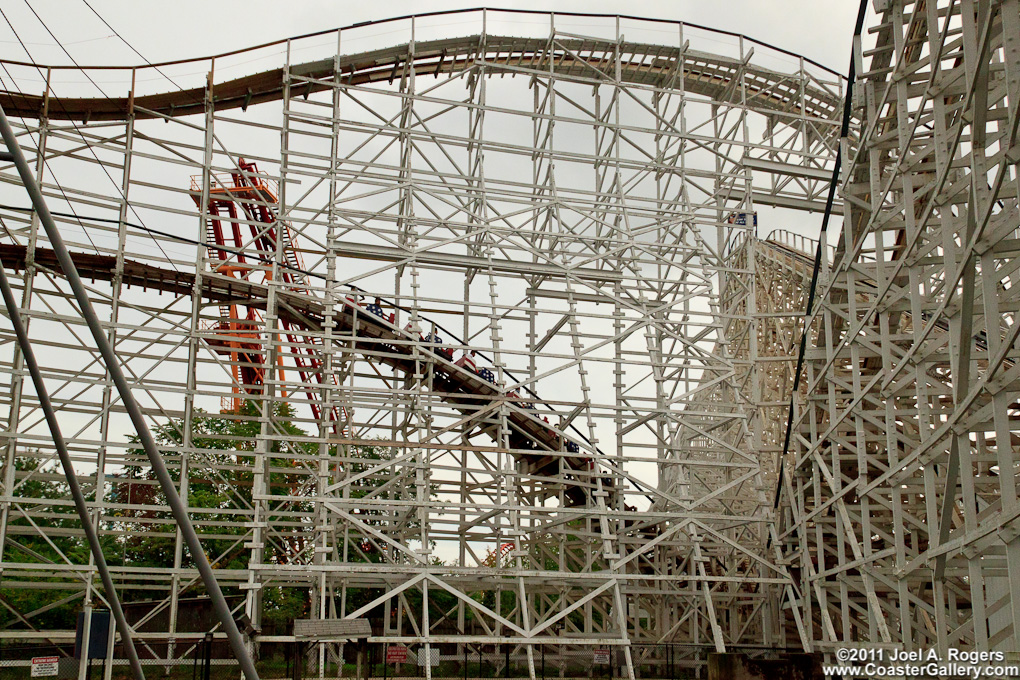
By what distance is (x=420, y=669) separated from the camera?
76.4 feet

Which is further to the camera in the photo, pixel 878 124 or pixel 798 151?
pixel 798 151

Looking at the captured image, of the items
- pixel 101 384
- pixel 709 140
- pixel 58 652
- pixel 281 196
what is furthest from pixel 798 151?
pixel 58 652

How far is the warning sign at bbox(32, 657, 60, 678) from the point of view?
18516 millimetres

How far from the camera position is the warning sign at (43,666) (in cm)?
1852

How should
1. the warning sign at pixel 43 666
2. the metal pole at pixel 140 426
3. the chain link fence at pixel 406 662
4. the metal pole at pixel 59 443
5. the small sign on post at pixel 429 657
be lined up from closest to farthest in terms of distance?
the metal pole at pixel 140 426 < the metal pole at pixel 59 443 < the warning sign at pixel 43 666 < the small sign on post at pixel 429 657 < the chain link fence at pixel 406 662

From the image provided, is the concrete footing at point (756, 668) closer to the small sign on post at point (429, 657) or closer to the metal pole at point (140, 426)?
the small sign on post at point (429, 657)

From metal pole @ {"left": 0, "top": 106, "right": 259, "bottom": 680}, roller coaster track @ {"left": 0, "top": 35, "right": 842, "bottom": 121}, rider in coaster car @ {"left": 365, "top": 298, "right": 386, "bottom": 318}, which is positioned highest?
roller coaster track @ {"left": 0, "top": 35, "right": 842, "bottom": 121}

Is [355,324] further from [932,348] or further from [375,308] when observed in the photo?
[932,348]

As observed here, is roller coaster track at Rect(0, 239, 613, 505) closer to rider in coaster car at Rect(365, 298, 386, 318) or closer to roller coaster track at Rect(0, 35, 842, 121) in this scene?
rider in coaster car at Rect(365, 298, 386, 318)

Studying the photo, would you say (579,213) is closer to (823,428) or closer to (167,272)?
(823,428)

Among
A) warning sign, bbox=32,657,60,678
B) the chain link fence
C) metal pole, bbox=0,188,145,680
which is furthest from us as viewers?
the chain link fence

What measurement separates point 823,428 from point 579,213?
8.00 meters
